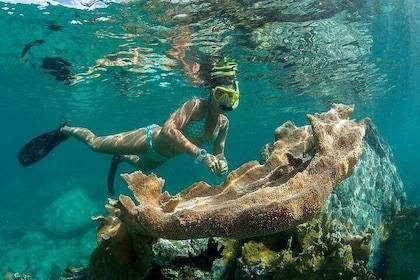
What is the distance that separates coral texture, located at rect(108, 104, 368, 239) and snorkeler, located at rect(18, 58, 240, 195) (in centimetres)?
186

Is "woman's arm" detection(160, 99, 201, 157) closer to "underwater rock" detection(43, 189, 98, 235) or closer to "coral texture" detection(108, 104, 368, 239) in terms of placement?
"coral texture" detection(108, 104, 368, 239)

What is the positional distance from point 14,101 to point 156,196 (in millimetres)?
36322

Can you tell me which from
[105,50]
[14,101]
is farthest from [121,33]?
[14,101]

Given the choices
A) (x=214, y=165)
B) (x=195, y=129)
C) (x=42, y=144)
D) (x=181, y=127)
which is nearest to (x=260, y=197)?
(x=214, y=165)

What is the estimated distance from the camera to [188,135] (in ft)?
25.6

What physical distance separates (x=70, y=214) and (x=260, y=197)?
2373cm

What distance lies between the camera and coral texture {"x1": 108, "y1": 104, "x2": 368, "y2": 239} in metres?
2.13

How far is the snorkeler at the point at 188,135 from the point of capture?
20.1ft

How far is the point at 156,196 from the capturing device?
3076 mm

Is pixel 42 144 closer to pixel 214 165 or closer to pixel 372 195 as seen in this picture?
pixel 214 165

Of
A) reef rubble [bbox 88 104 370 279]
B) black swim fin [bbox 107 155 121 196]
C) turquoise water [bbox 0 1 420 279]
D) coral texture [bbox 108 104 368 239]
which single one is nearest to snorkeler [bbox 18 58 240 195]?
black swim fin [bbox 107 155 121 196]

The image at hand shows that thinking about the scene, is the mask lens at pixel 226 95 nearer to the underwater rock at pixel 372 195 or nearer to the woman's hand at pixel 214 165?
the woman's hand at pixel 214 165

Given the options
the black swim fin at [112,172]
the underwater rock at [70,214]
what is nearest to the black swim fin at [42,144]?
the black swim fin at [112,172]

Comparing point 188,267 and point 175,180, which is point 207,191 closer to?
point 188,267
